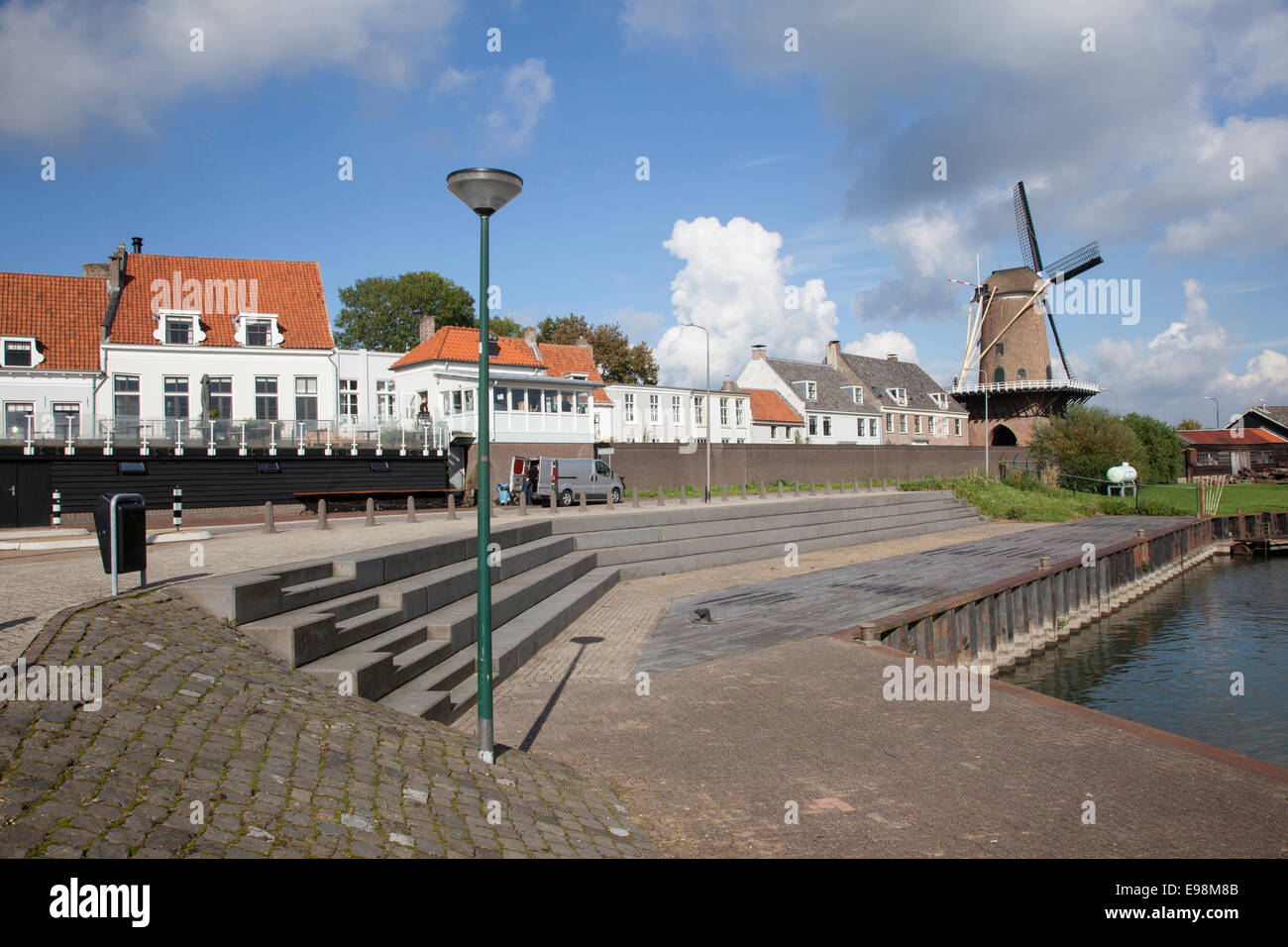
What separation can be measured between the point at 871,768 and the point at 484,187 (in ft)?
19.6

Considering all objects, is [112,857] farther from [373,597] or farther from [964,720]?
[964,720]

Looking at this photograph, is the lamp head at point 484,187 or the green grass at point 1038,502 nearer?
the lamp head at point 484,187

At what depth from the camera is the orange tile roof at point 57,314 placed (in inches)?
1374

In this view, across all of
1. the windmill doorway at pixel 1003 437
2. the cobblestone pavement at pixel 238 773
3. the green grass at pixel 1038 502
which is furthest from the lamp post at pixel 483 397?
the windmill doorway at pixel 1003 437

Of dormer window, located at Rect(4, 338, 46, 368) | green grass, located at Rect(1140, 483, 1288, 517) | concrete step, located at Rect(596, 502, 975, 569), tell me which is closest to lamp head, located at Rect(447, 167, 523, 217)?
concrete step, located at Rect(596, 502, 975, 569)

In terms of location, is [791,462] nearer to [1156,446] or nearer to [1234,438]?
[1156,446]

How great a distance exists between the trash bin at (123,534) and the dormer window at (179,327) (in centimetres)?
3202

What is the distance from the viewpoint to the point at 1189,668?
56.2 ft

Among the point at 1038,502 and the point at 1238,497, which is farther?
the point at 1238,497

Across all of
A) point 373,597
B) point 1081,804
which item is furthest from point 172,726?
point 1081,804

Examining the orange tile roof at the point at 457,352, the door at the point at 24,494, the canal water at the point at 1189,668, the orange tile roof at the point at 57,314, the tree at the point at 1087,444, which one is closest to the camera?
the canal water at the point at 1189,668

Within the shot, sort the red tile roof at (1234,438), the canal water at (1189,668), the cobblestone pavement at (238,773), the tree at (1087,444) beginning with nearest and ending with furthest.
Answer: the cobblestone pavement at (238,773) → the canal water at (1189,668) → the tree at (1087,444) → the red tile roof at (1234,438)

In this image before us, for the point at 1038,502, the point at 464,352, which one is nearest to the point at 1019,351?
the point at 1038,502

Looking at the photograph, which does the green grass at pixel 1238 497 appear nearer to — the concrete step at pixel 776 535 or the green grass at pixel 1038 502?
the green grass at pixel 1038 502
